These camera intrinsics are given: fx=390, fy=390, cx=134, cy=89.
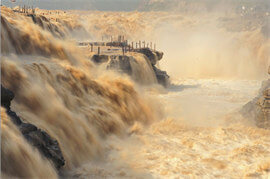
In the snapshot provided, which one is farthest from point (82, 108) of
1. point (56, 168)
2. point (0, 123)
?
point (0, 123)

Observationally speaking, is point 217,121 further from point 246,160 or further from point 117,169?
point 117,169

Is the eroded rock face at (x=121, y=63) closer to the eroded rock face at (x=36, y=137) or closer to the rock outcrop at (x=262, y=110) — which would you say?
the rock outcrop at (x=262, y=110)

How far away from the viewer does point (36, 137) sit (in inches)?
359

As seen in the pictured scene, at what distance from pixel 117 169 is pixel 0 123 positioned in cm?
377

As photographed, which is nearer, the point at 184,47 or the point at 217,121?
the point at 217,121

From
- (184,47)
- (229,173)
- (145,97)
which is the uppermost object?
(184,47)

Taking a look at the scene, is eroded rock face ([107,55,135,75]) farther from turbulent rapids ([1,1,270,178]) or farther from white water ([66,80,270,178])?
white water ([66,80,270,178])

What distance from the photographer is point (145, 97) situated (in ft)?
61.1

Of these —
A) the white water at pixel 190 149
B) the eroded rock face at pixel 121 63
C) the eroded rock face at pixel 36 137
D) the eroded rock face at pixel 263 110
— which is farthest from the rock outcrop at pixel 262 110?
the eroded rock face at pixel 121 63

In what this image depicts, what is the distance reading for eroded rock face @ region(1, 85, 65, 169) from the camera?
8.98 meters

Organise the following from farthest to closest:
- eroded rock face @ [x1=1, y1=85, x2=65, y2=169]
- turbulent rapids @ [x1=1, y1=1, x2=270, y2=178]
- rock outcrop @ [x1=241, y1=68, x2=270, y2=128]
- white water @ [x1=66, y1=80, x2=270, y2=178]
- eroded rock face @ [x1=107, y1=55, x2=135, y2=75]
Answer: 1. eroded rock face @ [x1=107, y1=55, x2=135, y2=75]
2. rock outcrop @ [x1=241, y1=68, x2=270, y2=128]
3. white water @ [x1=66, y1=80, x2=270, y2=178]
4. turbulent rapids @ [x1=1, y1=1, x2=270, y2=178]
5. eroded rock face @ [x1=1, y1=85, x2=65, y2=169]

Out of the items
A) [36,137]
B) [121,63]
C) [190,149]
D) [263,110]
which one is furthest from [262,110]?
[121,63]

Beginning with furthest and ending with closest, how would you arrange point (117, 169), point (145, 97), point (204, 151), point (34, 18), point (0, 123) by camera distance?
point (34, 18) → point (145, 97) → point (204, 151) → point (117, 169) → point (0, 123)

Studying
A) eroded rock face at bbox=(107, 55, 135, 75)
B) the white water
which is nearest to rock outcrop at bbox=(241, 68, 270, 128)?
the white water
